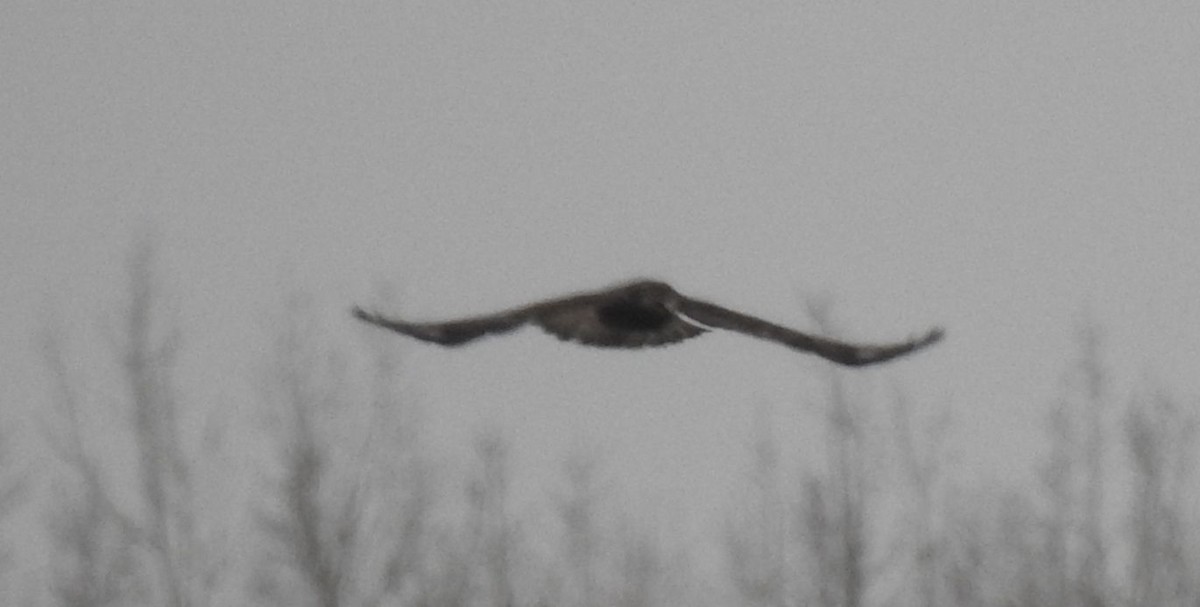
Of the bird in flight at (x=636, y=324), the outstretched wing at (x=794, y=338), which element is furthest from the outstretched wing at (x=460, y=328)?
the outstretched wing at (x=794, y=338)

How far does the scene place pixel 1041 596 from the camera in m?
22.4

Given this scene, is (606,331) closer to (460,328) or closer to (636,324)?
(636,324)

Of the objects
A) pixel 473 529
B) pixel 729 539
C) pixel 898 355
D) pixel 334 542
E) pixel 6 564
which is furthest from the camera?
pixel 729 539

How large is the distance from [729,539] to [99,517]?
437 inches

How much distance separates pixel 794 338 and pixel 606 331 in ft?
2.47

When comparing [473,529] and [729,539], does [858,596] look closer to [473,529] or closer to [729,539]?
[473,529]

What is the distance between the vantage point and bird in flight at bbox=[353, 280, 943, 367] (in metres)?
6.42

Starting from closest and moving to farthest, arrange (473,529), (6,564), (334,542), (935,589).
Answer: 1. (334,542)
2. (6,564)
3. (473,529)
4. (935,589)

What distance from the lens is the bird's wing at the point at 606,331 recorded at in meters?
6.97

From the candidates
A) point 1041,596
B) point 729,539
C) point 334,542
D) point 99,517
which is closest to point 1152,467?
point 1041,596

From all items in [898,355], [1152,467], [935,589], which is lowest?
[935,589]

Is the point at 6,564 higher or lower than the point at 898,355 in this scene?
lower

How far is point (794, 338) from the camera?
22.2 ft

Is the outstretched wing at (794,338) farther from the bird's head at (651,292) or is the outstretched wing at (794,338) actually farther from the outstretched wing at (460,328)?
the outstretched wing at (460,328)
